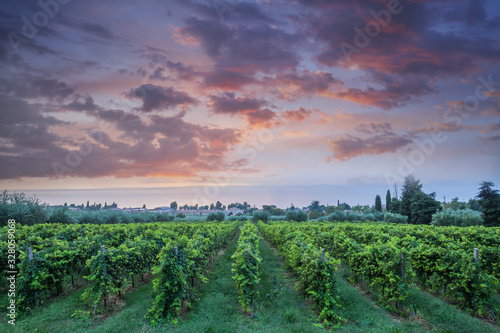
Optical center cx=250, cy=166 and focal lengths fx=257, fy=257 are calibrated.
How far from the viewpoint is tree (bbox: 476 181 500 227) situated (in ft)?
117

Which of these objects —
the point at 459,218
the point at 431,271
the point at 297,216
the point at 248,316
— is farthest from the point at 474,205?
the point at 248,316

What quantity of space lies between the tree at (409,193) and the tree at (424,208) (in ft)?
7.28

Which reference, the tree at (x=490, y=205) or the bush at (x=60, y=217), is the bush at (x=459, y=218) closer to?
the tree at (x=490, y=205)

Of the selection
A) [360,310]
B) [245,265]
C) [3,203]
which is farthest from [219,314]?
[3,203]

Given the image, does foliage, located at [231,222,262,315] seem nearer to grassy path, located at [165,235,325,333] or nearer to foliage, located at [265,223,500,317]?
grassy path, located at [165,235,325,333]

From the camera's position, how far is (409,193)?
63.5m

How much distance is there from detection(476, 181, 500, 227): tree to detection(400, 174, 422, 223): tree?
15.4 meters

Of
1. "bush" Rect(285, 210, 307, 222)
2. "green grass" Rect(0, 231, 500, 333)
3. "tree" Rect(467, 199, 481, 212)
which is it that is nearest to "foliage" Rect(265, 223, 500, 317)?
"green grass" Rect(0, 231, 500, 333)

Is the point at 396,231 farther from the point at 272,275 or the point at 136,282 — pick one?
the point at 136,282

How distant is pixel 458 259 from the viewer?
991cm

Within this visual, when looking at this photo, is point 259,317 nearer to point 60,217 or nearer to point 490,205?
point 60,217

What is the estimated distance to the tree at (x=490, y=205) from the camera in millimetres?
35662

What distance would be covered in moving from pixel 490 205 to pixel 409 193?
27639 millimetres

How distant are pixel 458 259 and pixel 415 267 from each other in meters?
2.21
